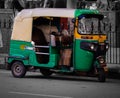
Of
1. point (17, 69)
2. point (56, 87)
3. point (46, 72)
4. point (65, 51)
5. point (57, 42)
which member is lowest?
point (56, 87)

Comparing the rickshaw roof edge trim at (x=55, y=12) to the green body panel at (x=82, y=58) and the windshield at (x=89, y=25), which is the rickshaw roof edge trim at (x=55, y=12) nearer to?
the windshield at (x=89, y=25)

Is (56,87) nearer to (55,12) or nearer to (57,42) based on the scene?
(57,42)

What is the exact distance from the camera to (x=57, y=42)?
17.0 m

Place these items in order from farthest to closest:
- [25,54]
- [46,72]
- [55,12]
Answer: [46,72], [25,54], [55,12]

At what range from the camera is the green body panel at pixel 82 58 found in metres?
16.5

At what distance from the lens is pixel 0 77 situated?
17.4 meters

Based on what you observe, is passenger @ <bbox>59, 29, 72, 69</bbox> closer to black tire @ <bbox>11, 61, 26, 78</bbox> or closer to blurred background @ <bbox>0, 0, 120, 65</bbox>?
black tire @ <bbox>11, 61, 26, 78</bbox>

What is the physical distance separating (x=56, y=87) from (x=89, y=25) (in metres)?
2.76

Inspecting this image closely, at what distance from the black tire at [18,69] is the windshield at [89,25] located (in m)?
2.24

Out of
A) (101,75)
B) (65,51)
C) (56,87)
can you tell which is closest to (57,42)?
(65,51)

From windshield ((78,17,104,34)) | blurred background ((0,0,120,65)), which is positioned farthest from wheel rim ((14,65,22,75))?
blurred background ((0,0,120,65))

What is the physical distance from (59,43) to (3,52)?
25.9 feet

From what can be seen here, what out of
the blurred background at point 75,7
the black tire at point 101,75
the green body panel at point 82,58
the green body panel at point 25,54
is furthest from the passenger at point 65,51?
the blurred background at point 75,7

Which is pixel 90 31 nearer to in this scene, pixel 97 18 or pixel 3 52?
pixel 97 18
